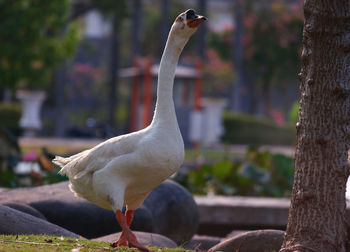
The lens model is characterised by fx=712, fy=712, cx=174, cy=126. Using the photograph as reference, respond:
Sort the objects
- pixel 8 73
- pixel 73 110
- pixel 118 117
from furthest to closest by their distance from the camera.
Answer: pixel 73 110 < pixel 118 117 < pixel 8 73

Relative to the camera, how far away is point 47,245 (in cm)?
405

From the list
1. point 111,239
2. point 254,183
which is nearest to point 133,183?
point 111,239

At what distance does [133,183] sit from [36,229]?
2.95 feet

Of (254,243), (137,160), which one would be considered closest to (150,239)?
(254,243)

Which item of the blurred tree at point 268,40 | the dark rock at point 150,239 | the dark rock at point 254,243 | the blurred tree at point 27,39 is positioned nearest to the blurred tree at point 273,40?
the blurred tree at point 268,40

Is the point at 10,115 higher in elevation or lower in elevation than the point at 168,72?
lower

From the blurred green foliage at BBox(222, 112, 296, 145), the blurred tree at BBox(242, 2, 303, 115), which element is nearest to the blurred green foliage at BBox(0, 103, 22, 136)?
the blurred green foliage at BBox(222, 112, 296, 145)

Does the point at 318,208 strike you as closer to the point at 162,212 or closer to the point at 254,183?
the point at 162,212

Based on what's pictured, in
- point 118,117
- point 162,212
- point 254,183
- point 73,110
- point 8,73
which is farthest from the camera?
point 73,110

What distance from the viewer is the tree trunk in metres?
3.97

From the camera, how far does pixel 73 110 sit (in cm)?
3659

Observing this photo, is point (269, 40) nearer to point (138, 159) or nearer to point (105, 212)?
point (105, 212)

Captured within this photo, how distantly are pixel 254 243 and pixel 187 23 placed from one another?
1.58 metres

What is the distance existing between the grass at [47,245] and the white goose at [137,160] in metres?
0.17
